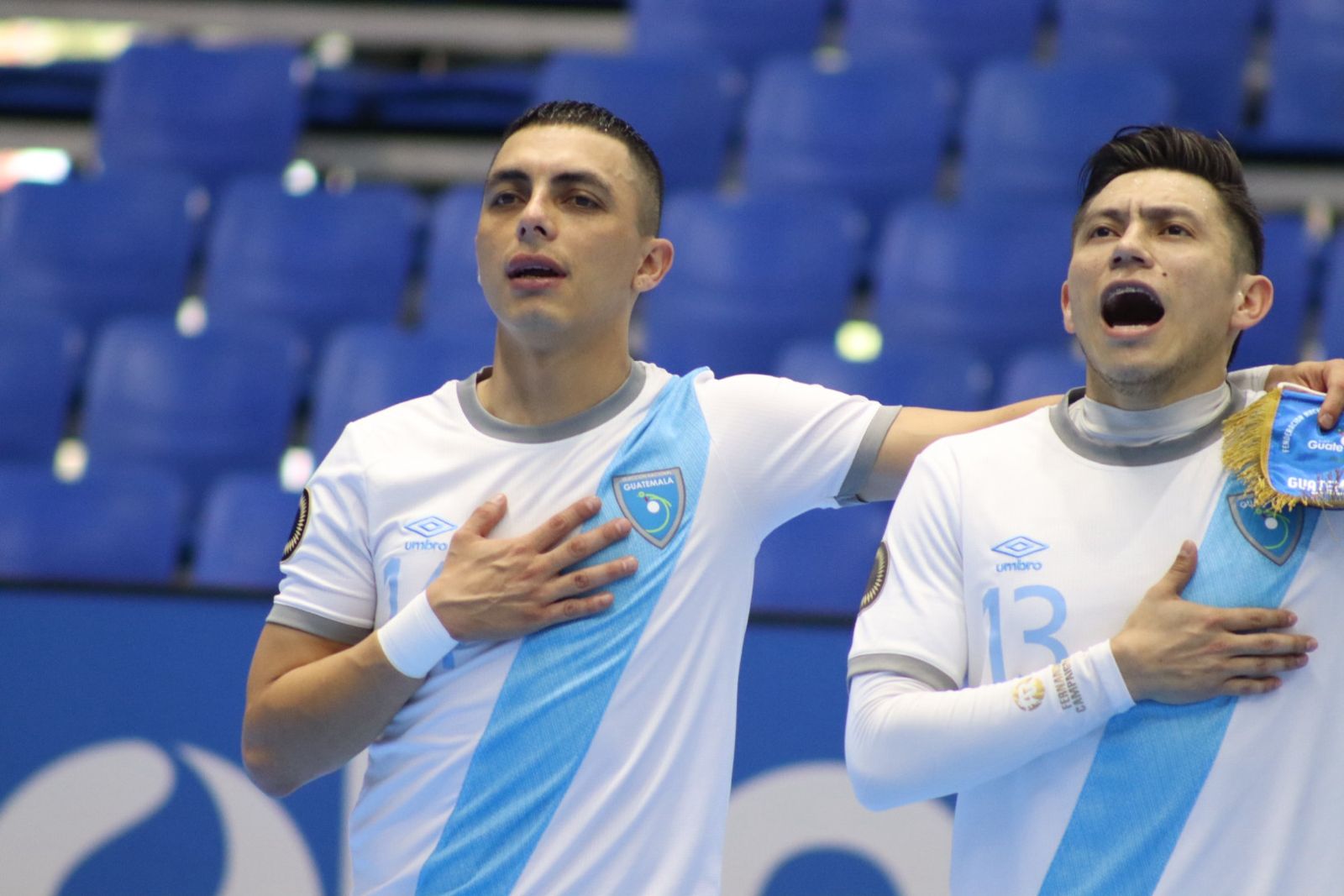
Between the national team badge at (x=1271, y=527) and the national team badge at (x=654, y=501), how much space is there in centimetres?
85

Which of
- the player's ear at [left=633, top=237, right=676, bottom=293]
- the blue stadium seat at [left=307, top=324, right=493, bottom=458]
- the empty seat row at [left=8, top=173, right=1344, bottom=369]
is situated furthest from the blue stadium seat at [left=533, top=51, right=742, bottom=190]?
the player's ear at [left=633, top=237, right=676, bottom=293]

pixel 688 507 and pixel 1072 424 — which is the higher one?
pixel 1072 424

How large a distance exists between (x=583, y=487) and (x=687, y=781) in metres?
0.50

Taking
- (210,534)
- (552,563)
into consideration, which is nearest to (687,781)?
(552,563)

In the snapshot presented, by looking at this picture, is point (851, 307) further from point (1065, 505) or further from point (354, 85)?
point (1065, 505)

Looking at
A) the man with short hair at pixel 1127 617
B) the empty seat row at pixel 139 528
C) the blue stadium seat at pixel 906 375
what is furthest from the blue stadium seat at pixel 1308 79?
the man with short hair at pixel 1127 617

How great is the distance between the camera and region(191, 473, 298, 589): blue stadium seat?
501 cm

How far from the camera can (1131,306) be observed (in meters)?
2.52

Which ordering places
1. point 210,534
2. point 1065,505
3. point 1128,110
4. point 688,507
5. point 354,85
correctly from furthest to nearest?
point 354,85 < point 1128,110 < point 210,534 < point 688,507 < point 1065,505

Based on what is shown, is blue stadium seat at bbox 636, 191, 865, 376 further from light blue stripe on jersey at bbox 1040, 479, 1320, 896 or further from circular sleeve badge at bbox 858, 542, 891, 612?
light blue stripe on jersey at bbox 1040, 479, 1320, 896

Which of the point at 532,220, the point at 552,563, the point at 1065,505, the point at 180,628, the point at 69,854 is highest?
the point at 532,220

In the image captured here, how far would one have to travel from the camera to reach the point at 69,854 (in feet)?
13.5

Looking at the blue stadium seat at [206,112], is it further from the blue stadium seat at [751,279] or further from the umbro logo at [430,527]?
the umbro logo at [430,527]

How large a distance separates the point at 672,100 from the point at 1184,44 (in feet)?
6.69
